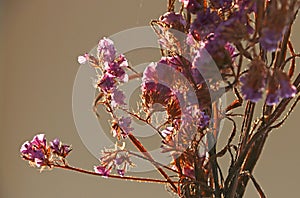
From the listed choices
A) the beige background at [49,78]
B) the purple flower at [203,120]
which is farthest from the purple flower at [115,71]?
the beige background at [49,78]

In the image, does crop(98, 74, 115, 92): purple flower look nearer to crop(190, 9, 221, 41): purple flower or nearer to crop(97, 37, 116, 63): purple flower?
crop(97, 37, 116, 63): purple flower

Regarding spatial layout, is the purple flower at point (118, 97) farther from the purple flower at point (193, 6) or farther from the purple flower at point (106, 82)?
the purple flower at point (193, 6)

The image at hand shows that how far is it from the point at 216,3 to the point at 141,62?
2.66 ft

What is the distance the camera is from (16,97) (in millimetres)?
1775

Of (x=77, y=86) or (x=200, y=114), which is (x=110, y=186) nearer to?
(x=77, y=86)

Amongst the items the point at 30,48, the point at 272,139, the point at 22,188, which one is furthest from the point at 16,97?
the point at 272,139

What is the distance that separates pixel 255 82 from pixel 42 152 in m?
0.33

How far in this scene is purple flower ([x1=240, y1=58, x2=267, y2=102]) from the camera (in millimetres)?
538

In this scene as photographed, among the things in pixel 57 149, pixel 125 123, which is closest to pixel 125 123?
pixel 125 123

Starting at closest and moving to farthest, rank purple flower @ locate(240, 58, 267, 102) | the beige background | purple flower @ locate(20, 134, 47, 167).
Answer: purple flower @ locate(240, 58, 267, 102), purple flower @ locate(20, 134, 47, 167), the beige background

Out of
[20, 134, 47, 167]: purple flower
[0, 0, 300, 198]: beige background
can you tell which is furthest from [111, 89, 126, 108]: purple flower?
[0, 0, 300, 198]: beige background

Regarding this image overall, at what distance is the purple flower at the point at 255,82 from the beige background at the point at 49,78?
92 centimetres

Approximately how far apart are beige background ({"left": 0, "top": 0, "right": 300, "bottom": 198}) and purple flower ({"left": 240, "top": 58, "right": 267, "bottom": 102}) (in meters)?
0.92

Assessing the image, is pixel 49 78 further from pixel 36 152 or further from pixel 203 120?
pixel 203 120
